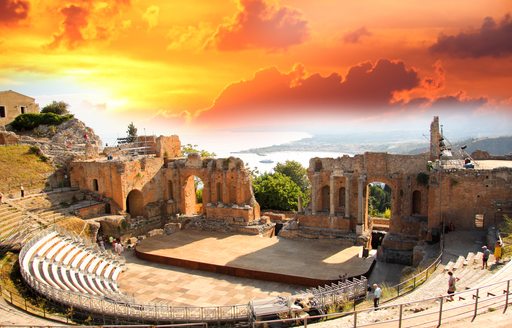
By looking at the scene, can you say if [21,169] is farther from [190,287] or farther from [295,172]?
[295,172]

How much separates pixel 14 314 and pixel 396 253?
18279 mm

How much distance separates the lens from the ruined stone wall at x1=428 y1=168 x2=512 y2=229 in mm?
19891

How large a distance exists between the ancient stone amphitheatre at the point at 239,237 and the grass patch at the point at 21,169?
1069 millimetres

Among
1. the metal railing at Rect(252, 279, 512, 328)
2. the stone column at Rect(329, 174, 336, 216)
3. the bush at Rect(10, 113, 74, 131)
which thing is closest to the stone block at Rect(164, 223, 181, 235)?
the stone column at Rect(329, 174, 336, 216)

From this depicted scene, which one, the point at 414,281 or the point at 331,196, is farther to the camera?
the point at 331,196

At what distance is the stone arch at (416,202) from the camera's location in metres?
24.5

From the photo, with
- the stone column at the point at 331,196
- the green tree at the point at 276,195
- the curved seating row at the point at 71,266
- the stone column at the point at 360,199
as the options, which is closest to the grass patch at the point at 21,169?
the curved seating row at the point at 71,266

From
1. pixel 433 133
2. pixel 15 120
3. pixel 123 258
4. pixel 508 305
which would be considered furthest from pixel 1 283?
pixel 15 120

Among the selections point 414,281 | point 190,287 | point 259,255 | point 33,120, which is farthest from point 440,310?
point 33,120

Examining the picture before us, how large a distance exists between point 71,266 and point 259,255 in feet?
32.7

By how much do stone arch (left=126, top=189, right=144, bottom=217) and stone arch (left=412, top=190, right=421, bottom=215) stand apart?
1928cm

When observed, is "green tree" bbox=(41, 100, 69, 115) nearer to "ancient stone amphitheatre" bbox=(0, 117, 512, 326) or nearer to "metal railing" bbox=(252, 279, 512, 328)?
"ancient stone amphitheatre" bbox=(0, 117, 512, 326)

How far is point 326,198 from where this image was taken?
2794 cm

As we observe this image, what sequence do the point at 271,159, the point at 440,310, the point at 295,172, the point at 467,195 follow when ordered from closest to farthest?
the point at 440,310, the point at 467,195, the point at 295,172, the point at 271,159
